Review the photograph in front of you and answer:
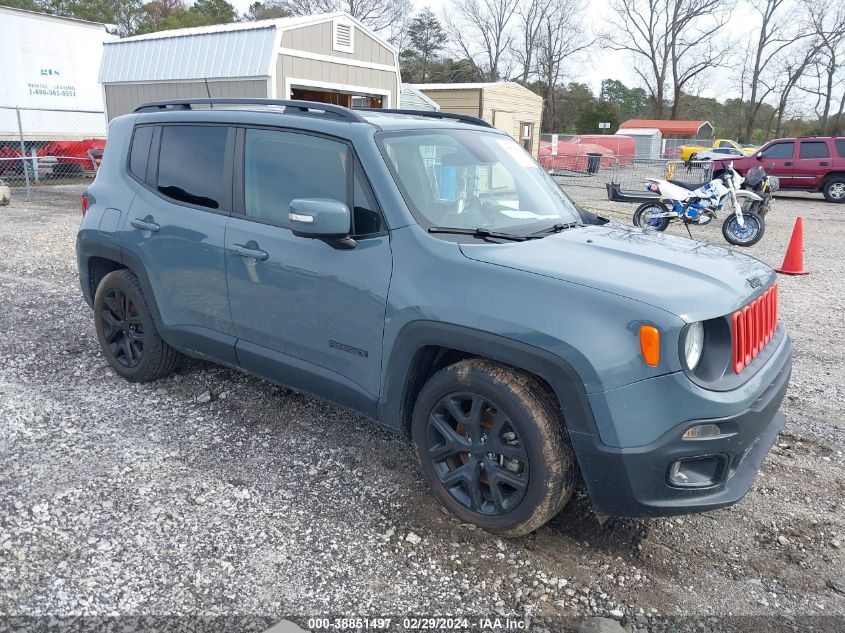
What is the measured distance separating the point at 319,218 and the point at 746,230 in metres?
10.7

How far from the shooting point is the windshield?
3.34m

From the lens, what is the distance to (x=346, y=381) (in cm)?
342

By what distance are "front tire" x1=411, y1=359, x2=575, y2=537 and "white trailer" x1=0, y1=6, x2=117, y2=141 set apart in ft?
56.9

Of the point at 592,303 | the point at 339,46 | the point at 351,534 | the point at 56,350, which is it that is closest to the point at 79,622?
the point at 351,534

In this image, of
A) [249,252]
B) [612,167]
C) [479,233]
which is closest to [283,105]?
[249,252]

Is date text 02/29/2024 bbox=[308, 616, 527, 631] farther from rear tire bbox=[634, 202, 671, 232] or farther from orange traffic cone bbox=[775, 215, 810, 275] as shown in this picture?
rear tire bbox=[634, 202, 671, 232]

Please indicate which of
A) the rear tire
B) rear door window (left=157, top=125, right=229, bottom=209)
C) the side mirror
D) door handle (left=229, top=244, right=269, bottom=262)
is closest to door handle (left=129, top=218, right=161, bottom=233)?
rear door window (left=157, top=125, right=229, bottom=209)

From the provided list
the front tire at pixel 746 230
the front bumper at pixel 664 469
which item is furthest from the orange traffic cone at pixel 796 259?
the front bumper at pixel 664 469

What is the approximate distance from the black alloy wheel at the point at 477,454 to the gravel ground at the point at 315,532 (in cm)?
22

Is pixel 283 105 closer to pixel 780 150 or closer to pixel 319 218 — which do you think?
pixel 319 218

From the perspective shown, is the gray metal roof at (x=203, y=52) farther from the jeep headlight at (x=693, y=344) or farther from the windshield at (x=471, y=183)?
the jeep headlight at (x=693, y=344)

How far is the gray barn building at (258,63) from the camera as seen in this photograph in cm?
1374

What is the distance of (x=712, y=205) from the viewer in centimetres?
1216

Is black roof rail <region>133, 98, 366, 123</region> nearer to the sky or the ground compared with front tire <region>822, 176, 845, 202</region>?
nearer to the sky
